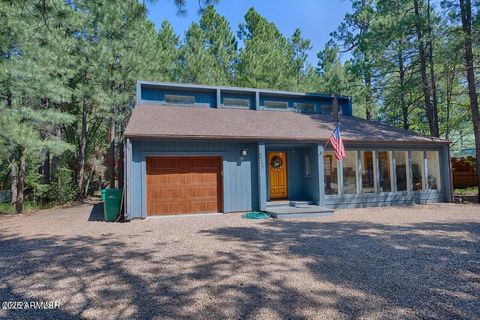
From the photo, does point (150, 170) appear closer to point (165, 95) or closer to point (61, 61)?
point (165, 95)

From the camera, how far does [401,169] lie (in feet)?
38.9

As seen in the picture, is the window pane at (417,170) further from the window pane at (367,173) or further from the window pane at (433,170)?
the window pane at (367,173)

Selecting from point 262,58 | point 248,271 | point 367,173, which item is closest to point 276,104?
point 367,173

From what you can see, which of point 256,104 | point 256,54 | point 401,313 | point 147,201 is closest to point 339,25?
point 256,54

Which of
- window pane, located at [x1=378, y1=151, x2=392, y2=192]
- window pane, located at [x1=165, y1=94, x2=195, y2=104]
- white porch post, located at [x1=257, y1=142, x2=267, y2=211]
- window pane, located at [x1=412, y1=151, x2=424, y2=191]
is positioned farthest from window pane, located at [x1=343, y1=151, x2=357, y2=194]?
window pane, located at [x1=165, y1=94, x2=195, y2=104]

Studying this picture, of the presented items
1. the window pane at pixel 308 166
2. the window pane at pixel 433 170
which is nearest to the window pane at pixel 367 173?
the window pane at pixel 308 166

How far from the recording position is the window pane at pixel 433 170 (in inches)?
483

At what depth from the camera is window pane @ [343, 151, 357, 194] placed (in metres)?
11.1

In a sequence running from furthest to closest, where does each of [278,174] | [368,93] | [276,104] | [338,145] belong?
[368,93] < [276,104] < [278,174] < [338,145]

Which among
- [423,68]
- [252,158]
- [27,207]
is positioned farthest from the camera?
[423,68]

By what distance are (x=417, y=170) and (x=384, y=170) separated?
160 cm

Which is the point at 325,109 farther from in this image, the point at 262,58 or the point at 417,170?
the point at 262,58

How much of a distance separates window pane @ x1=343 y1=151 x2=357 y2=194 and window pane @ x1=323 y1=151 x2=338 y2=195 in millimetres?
371

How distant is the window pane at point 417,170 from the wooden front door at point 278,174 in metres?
5.19
